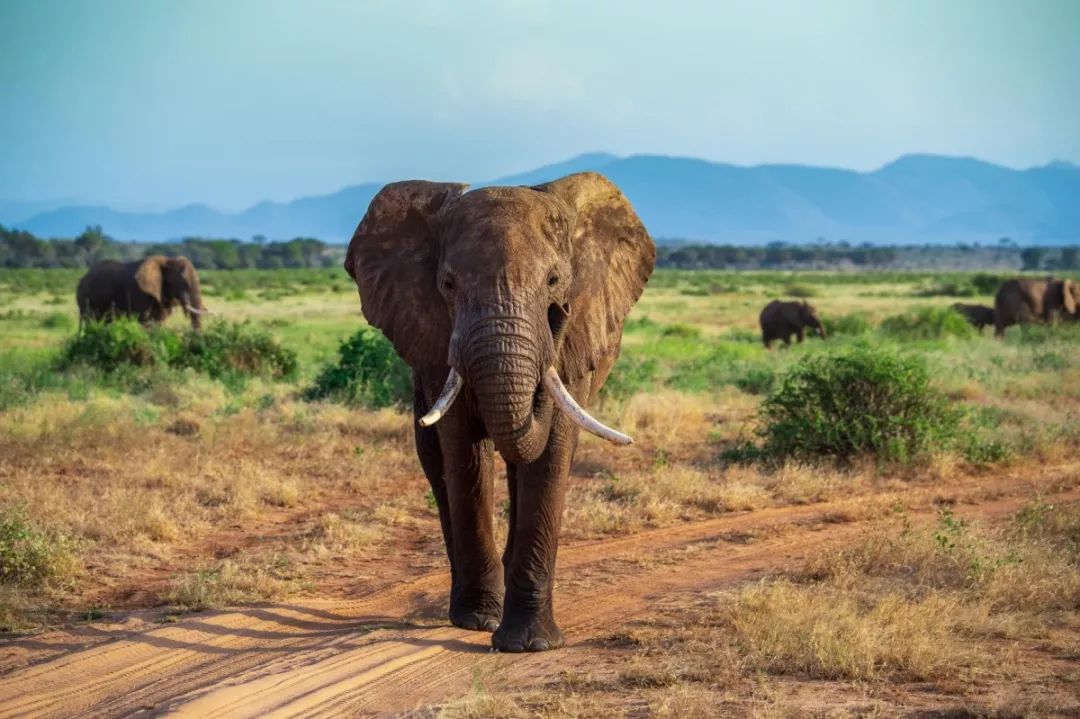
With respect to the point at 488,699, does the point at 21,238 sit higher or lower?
higher

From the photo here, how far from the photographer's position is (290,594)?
7.96 metres

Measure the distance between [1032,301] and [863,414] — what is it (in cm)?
2258

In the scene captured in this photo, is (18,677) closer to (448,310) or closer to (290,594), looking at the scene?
(290,594)

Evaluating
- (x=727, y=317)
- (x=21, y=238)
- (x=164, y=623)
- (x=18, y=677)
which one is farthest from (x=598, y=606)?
(x=21, y=238)

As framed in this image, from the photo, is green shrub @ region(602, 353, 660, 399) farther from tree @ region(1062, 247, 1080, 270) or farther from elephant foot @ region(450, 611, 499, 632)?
tree @ region(1062, 247, 1080, 270)

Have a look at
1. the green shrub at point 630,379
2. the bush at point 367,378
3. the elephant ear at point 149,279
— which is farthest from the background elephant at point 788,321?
the bush at point 367,378

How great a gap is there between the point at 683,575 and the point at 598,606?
3.18ft

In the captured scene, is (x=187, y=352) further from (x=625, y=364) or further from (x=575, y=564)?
(x=575, y=564)

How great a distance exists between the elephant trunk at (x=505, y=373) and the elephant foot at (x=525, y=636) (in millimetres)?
1142

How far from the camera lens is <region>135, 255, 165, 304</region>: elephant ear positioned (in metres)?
24.9

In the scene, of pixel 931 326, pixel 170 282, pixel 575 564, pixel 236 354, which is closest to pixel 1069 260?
pixel 931 326

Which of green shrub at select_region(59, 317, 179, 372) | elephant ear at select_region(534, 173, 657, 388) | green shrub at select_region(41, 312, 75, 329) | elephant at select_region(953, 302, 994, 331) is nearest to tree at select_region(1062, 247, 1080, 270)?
elephant at select_region(953, 302, 994, 331)

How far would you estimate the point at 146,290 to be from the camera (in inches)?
979

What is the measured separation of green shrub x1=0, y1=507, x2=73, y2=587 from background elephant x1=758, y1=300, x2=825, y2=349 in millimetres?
23289
